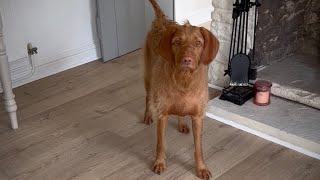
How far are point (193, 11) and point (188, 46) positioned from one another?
2295mm

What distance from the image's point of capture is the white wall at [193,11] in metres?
3.60

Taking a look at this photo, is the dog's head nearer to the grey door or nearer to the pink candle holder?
the pink candle holder

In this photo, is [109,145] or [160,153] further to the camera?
[109,145]

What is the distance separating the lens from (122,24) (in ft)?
10.4

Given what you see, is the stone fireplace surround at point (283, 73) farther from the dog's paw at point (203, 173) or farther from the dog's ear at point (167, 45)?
the dog's ear at point (167, 45)

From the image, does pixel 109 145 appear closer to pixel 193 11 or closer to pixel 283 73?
pixel 283 73

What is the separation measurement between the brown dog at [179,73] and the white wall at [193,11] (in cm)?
160

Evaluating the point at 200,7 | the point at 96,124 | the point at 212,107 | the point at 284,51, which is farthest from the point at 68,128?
the point at 200,7

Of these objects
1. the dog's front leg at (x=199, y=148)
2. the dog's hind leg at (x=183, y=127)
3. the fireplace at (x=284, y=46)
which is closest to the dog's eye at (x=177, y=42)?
the dog's front leg at (x=199, y=148)

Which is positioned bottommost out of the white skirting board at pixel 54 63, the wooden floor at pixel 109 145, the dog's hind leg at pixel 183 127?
the wooden floor at pixel 109 145

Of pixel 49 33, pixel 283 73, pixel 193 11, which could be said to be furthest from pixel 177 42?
pixel 193 11

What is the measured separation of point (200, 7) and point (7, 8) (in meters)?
1.82

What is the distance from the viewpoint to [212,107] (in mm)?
2355

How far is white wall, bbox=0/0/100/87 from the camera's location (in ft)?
8.82
